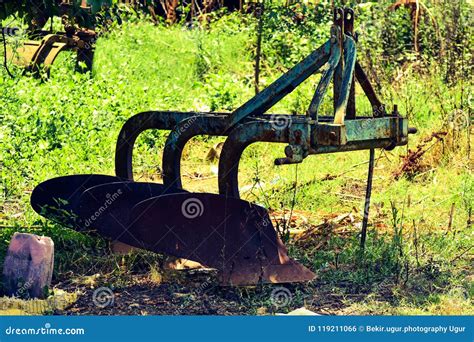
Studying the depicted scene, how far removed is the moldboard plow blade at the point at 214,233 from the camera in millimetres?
5133

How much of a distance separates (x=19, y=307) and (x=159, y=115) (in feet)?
5.72

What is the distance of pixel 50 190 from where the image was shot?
6.21 meters

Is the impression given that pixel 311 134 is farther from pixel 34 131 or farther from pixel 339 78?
pixel 34 131

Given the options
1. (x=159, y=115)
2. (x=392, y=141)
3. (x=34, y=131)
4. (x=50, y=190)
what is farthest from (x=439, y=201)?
(x=34, y=131)

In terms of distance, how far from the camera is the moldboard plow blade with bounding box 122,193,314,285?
5.13 meters
